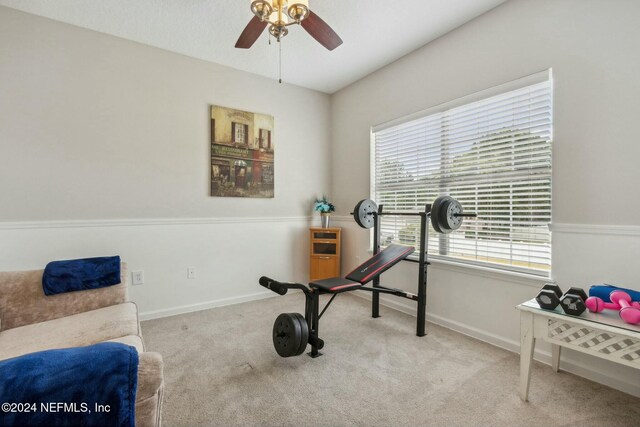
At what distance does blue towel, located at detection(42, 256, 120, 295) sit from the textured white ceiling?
214cm

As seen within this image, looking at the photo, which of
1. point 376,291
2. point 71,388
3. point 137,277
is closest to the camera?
point 71,388

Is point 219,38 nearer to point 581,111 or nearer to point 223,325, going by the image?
point 223,325

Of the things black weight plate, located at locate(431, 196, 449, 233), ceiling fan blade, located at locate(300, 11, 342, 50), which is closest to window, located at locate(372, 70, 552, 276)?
black weight plate, located at locate(431, 196, 449, 233)

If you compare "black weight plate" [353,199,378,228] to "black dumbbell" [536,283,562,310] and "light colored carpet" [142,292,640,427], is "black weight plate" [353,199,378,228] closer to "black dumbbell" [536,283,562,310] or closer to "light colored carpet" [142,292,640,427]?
"light colored carpet" [142,292,640,427]

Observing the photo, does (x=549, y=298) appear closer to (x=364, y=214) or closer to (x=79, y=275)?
(x=364, y=214)

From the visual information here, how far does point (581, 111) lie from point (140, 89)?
3.85 metres

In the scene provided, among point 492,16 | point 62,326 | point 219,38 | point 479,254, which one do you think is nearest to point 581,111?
point 492,16

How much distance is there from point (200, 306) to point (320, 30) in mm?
3029

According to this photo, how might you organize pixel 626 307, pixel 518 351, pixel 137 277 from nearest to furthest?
pixel 626 307 → pixel 518 351 → pixel 137 277

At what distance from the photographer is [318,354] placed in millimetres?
2320

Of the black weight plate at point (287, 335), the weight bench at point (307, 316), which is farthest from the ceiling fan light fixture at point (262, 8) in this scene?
the black weight plate at point (287, 335)

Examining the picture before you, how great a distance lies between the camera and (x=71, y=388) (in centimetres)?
68

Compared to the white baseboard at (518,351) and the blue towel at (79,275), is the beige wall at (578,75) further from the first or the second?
the blue towel at (79,275)

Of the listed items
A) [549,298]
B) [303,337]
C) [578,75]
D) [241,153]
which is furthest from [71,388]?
[241,153]
